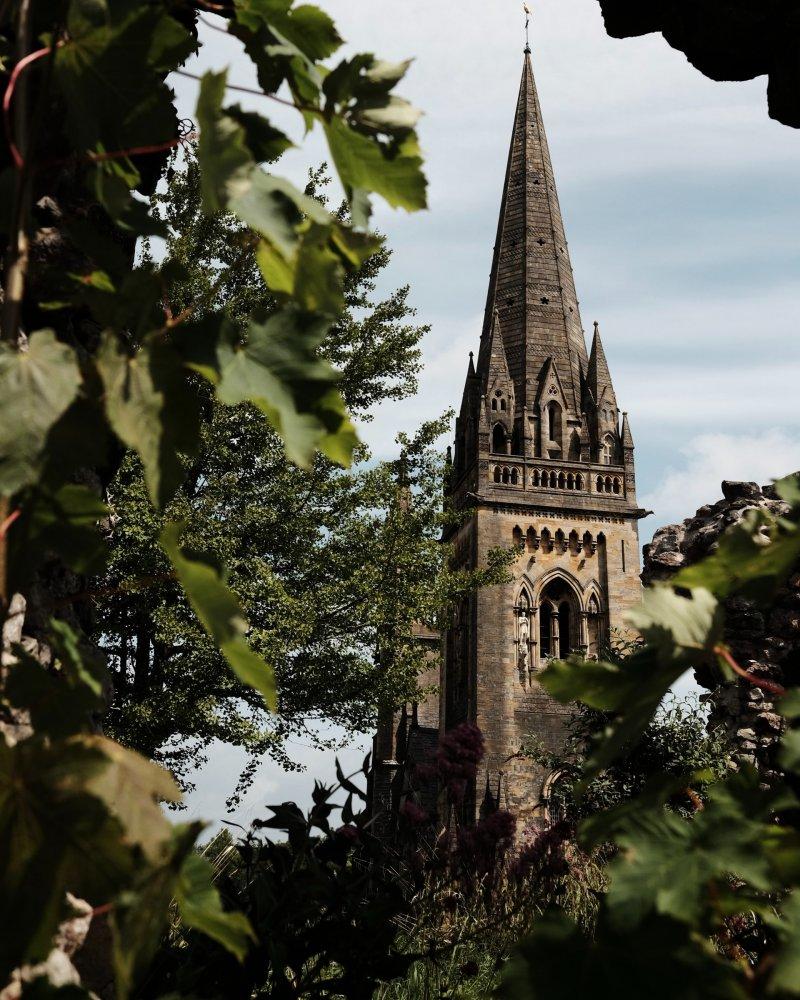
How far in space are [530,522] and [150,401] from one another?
36.2 meters

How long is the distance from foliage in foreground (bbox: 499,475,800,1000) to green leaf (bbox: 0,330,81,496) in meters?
0.53

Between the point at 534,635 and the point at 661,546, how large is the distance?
76.1ft

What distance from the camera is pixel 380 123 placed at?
1.06 metres

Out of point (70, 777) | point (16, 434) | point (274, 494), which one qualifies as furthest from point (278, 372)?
point (274, 494)

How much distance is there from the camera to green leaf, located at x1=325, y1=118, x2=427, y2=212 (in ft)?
3.51

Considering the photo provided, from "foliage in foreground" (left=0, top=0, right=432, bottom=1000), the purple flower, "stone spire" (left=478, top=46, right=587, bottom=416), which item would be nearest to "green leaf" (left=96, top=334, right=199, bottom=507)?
"foliage in foreground" (left=0, top=0, right=432, bottom=1000)

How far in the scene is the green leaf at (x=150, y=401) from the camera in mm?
825

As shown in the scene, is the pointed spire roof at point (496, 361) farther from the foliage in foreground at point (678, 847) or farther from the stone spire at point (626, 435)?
the foliage in foreground at point (678, 847)

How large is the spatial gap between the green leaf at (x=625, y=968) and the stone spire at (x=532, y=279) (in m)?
39.7

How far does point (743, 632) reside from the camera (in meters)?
9.78

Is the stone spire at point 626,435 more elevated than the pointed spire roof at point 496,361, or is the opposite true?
the pointed spire roof at point 496,361

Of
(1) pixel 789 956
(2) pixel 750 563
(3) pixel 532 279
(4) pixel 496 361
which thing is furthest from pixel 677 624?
(3) pixel 532 279

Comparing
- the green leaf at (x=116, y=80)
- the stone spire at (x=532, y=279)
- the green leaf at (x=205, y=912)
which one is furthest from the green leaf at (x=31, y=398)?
the stone spire at (x=532, y=279)

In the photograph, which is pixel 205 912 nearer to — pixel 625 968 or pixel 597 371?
pixel 625 968
